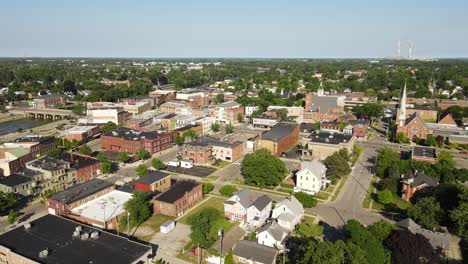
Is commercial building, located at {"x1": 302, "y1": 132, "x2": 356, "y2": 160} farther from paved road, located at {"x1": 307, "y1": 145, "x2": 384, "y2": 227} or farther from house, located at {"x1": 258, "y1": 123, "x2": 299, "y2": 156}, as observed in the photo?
paved road, located at {"x1": 307, "y1": 145, "x2": 384, "y2": 227}

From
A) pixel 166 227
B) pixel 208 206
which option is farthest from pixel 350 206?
pixel 166 227

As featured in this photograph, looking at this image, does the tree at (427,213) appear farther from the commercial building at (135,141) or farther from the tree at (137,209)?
the commercial building at (135,141)

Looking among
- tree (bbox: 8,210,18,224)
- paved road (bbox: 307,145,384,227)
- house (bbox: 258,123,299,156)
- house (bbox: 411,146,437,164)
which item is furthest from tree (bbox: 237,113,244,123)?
tree (bbox: 8,210,18,224)

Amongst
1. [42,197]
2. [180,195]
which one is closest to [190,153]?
[180,195]

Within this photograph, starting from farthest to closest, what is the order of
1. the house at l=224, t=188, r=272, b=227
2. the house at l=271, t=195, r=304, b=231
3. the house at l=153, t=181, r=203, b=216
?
1. the house at l=153, t=181, r=203, b=216
2. the house at l=224, t=188, r=272, b=227
3. the house at l=271, t=195, r=304, b=231

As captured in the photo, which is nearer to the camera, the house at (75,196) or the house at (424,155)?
the house at (75,196)

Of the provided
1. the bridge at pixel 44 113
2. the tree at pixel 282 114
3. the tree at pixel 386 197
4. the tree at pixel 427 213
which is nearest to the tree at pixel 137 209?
the tree at pixel 386 197
